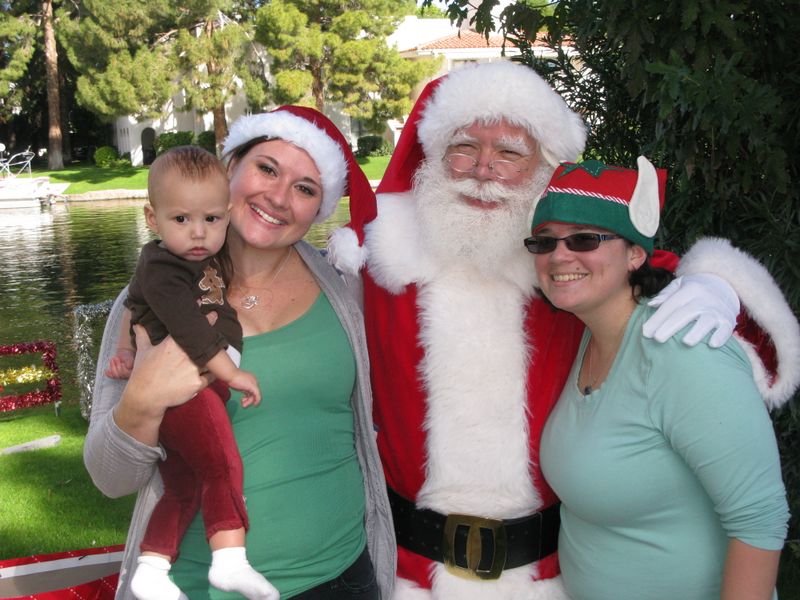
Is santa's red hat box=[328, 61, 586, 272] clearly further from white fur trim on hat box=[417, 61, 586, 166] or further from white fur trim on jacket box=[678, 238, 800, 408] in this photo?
white fur trim on jacket box=[678, 238, 800, 408]

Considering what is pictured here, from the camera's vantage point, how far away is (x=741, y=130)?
262 centimetres

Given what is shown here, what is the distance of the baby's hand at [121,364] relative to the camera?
6.87 feet

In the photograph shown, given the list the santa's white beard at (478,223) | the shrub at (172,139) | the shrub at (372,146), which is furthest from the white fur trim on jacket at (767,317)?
the shrub at (172,139)

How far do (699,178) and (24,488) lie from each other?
469 cm

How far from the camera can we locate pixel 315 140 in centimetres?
238

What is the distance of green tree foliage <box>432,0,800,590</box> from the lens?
2.64 metres

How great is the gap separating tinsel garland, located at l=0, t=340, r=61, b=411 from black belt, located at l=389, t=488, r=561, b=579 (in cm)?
508

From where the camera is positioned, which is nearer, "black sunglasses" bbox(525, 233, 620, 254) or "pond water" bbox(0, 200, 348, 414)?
"black sunglasses" bbox(525, 233, 620, 254)

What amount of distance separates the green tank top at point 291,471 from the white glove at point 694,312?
0.88m

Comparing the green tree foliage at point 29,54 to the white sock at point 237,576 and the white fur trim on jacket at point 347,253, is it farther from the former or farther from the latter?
the white sock at point 237,576

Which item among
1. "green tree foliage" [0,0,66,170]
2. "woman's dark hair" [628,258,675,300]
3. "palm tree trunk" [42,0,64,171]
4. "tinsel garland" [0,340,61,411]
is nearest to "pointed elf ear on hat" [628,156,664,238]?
"woman's dark hair" [628,258,675,300]

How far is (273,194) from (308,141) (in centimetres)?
24

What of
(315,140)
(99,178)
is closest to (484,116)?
(315,140)

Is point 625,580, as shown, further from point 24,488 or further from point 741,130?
point 24,488
